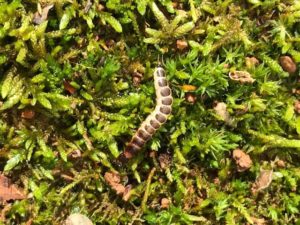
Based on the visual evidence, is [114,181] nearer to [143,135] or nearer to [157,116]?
[143,135]

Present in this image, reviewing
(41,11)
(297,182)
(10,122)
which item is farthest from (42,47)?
(297,182)

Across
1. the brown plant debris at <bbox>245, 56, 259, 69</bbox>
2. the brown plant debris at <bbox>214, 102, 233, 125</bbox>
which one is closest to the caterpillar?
the brown plant debris at <bbox>214, 102, 233, 125</bbox>

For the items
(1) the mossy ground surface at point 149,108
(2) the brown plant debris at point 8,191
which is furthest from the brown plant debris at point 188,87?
(2) the brown plant debris at point 8,191

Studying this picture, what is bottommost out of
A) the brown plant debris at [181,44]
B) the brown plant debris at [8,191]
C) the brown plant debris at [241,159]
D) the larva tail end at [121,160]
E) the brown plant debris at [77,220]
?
the brown plant debris at [241,159]

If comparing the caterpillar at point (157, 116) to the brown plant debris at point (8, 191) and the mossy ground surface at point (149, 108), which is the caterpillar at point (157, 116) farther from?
the brown plant debris at point (8, 191)

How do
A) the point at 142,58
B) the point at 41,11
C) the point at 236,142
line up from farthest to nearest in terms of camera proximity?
the point at 236,142 → the point at 142,58 → the point at 41,11

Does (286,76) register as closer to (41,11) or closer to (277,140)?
(277,140)
